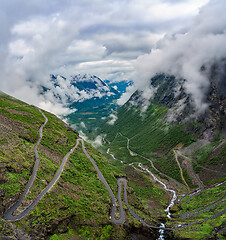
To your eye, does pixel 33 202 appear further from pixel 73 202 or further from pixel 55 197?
pixel 73 202

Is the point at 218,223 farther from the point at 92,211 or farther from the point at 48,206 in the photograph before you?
the point at 48,206

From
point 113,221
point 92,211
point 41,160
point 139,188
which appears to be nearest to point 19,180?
point 41,160

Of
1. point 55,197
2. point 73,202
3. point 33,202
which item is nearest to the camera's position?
point 33,202

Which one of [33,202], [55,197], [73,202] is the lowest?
[73,202]

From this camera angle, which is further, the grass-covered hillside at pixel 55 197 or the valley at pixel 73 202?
the valley at pixel 73 202

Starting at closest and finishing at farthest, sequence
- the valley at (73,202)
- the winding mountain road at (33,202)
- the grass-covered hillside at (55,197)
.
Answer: the winding mountain road at (33,202)
the grass-covered hillside at (55,197)
the valley at (73,202)

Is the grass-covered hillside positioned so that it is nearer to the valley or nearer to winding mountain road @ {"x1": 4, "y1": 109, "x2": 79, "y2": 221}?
the valley

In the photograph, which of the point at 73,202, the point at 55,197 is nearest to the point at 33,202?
the point at 55,197

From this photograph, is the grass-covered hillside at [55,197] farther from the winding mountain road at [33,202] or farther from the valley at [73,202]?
the winding mountain road at [33,202]

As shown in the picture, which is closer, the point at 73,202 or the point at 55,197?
the point at 55,197

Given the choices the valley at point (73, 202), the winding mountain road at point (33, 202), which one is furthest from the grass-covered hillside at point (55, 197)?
the winding mountain road at point (33, 202)

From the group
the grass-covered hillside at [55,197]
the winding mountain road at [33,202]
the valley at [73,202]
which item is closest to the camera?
the winding mountain road at [33,202]
